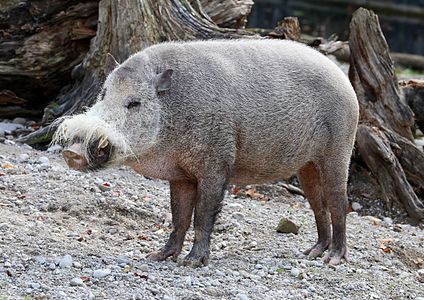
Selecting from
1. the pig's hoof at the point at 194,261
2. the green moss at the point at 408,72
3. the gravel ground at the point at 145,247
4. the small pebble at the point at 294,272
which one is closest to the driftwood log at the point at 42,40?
the gravel ground at the point at 145,247

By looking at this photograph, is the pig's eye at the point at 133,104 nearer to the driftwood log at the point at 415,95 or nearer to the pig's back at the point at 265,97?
the pig's back at the point at 265,97

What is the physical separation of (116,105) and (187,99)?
460mm

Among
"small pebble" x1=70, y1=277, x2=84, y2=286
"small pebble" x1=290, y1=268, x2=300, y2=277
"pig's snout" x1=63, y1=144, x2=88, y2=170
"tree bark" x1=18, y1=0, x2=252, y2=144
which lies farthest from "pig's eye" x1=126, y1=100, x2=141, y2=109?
"tree bark" x1=18, y1=0, x2=252, y2=144

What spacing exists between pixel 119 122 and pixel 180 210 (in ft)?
2.70

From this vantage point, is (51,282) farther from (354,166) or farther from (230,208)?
(354,166)

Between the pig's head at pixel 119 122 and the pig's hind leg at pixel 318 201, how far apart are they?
143 cm

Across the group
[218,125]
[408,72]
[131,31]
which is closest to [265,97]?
[218,125]

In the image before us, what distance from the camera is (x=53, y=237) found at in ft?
19.7

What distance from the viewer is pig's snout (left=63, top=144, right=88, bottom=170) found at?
5352mm

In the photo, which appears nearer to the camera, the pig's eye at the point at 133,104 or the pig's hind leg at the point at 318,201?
the pig's eye at the point at 133,104

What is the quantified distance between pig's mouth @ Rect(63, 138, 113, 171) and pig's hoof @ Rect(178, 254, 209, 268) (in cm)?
79

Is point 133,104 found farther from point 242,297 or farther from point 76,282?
point 242,297

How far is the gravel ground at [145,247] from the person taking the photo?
17.4ft

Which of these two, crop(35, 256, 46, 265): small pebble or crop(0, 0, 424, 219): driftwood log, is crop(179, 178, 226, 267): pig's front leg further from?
crop(0, 0, 424, 219): driftwood log
